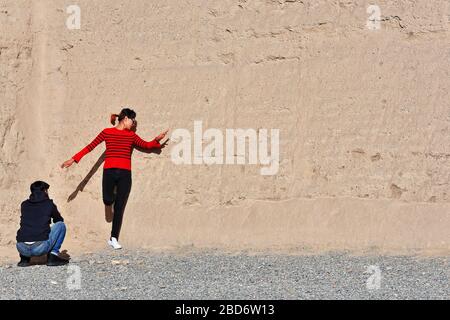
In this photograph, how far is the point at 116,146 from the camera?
10367 mm

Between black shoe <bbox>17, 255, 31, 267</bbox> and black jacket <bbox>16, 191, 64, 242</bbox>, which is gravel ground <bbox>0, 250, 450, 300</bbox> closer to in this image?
black shoe <bbox>17, 255, 31, 267</bbox>

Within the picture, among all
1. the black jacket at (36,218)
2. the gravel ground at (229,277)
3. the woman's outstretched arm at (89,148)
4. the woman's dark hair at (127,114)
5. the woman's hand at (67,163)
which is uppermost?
the woman's dark hair at (127,114)

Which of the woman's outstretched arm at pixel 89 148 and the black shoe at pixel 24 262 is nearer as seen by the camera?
the black shoe at pixel 24 262

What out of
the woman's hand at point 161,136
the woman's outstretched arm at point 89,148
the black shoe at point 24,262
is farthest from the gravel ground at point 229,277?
the woman's hand at point 161,136

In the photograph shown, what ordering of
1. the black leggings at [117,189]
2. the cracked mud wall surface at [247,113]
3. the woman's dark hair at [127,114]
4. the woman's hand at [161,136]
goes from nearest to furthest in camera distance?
1. the cracked mud wall surface at [247,113]
2. the black leggings at [117,189]
3. the woman's dark hair at [127,114]
4. the woman's hand at [161,136]

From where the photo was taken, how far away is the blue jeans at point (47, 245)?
29.7ft

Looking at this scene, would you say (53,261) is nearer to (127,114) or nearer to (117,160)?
(117,160)

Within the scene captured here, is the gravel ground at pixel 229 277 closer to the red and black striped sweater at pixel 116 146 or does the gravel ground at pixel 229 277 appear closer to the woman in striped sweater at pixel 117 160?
the woman in striped sweater at pixel 117 160

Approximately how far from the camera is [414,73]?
1027cm

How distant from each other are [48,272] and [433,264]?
13.8 ft

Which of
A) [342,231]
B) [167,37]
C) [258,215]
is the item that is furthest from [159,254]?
[167,37]

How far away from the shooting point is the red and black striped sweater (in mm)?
10352

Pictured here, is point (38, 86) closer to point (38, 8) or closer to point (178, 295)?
point (38, 8)

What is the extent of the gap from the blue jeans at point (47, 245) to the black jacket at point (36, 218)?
5cm
